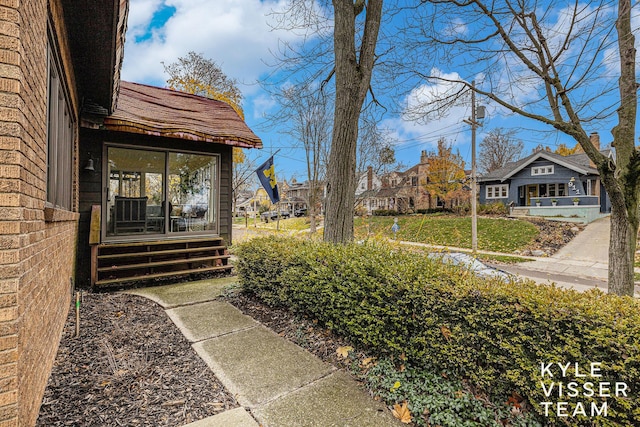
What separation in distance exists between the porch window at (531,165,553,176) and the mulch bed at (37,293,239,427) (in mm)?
26045

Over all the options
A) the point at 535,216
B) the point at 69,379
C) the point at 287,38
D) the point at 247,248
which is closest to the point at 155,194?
the point at 247,248

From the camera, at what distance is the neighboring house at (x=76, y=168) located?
145 cm

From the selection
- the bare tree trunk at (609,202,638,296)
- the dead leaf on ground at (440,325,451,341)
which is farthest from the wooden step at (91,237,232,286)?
the bare tree trunk at (609,202,638,296)

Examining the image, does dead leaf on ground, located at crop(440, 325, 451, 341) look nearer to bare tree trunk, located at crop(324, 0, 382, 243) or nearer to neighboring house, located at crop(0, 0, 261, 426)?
bare tree trunk, located at crop(324, 0, 382, 243)

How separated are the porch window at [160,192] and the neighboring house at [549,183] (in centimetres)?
2138

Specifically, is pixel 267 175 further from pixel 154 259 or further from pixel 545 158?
pixel 545 158

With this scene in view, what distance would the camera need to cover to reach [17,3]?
4.73 feet

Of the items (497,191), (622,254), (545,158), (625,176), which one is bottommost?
(622,254)

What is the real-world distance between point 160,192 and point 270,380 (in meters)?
5.53

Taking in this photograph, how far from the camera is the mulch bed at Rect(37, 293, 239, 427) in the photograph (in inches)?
84.3

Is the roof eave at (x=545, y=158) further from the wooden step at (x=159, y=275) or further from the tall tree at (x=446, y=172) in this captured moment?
the wooden step at (x=159, y=275)

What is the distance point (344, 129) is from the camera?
4520 mm

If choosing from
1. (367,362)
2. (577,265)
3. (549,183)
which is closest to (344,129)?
(367,362)

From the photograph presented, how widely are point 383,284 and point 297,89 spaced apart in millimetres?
5200
